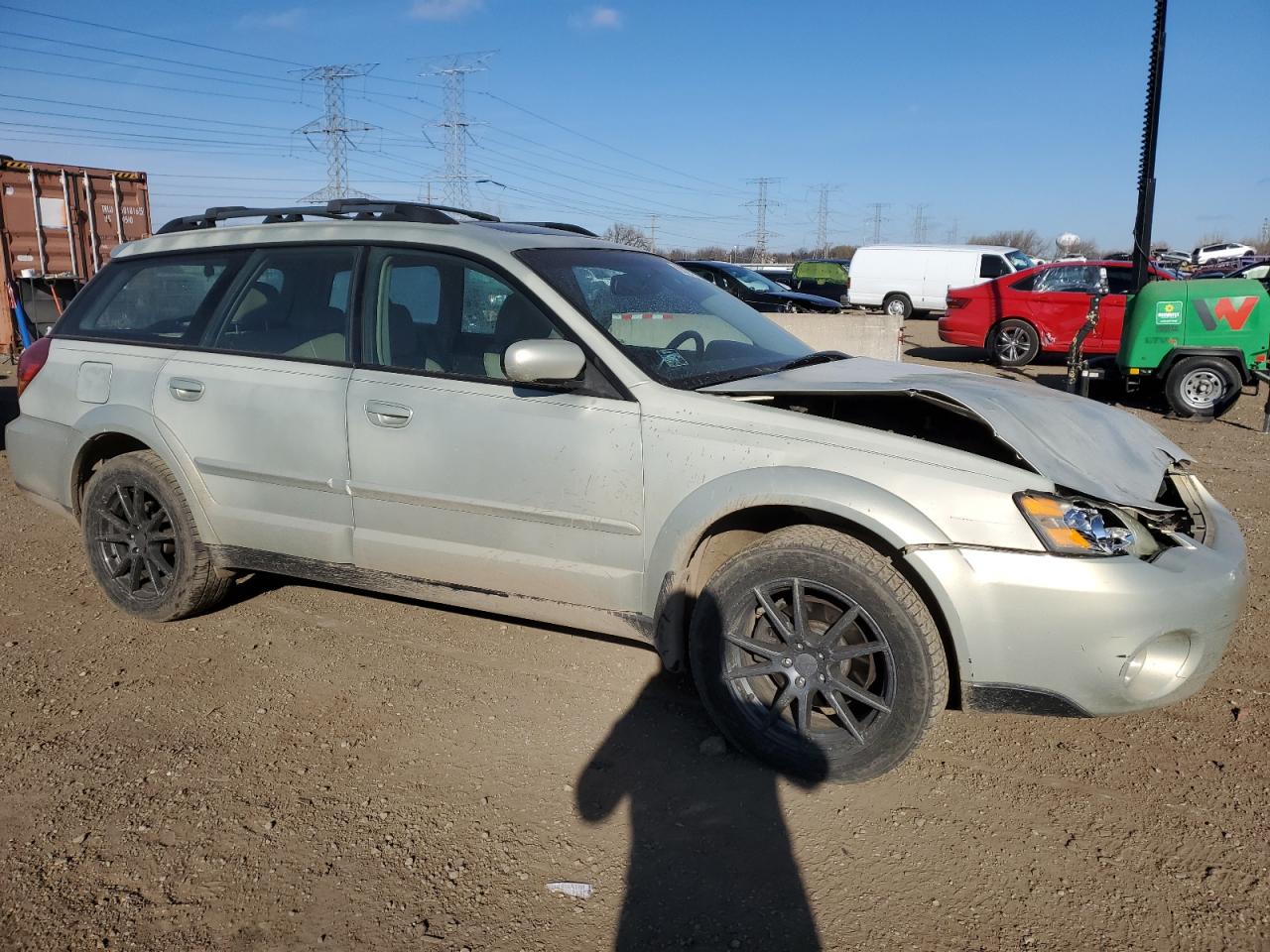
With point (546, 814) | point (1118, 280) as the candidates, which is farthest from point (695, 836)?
point (1118, 280)

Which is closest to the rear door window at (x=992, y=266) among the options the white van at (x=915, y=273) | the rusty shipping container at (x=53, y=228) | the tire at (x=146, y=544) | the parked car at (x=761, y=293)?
the white van at (x=915, y=273)

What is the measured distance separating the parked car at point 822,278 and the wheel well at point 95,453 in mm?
25825

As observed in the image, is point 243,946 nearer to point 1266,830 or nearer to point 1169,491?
point 1266,830

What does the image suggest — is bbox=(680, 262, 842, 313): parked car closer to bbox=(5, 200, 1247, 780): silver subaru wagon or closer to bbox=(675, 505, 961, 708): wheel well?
bbox=(5, 200, 1247, 780): silver subaru wagon

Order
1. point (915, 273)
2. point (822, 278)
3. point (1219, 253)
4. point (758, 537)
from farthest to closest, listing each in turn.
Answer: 1. point (1219, 253)
2. point (822, 278)
3. point (915, 273)
4. point (758, 537)

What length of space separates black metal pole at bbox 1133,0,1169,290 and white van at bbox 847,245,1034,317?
12.3 meters

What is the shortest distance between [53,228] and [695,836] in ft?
46.0

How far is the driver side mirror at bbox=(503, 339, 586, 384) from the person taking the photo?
307 cm

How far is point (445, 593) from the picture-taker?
11.9 feet

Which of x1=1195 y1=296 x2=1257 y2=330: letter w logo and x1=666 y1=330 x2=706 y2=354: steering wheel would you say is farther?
x1=1195 y1=296 x2=1257 y2=330: letter w logo

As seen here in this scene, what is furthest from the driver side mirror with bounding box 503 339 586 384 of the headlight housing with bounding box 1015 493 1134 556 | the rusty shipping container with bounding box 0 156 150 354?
the rusty shipping container with bounding box 0 156 150 354

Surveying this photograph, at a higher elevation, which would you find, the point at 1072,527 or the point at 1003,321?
the point at 1003,321

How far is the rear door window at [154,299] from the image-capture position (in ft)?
13.5

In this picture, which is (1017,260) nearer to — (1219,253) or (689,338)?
(689,338)
